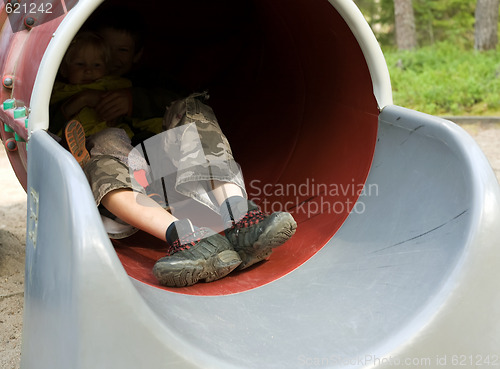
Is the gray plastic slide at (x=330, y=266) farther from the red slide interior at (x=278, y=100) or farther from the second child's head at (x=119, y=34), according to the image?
the second child's head at (x=119, y=34)

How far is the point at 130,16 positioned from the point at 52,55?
114 cm

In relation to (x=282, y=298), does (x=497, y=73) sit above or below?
above

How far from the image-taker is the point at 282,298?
156cm

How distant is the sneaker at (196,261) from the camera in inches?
60.7

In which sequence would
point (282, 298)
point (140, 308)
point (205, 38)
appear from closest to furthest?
1. point (140, 308)
2. point (282, 298)
3. point (205, 38)

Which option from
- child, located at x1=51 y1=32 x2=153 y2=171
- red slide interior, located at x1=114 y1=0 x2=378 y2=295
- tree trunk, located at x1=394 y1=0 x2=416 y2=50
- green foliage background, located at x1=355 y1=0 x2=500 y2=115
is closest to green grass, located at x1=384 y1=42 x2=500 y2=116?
green foliage background, located at x1=355 y1=0 x2=500 y2=115

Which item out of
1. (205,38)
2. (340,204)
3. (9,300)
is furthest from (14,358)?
(205,38)

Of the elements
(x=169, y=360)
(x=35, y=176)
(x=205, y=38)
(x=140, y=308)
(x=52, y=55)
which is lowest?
(x=169, y=360)

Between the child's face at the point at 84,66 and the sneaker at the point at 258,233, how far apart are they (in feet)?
2.60

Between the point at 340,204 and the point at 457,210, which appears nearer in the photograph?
the point at 457,210

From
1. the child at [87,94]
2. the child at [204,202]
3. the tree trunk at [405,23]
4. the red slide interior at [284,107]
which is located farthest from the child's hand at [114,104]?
the tree trunk at [405,23]

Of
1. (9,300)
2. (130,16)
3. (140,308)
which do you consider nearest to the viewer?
(140,308)

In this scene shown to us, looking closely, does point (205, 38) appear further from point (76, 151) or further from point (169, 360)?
point (169, 360)

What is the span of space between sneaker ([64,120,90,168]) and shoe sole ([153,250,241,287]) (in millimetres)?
444
